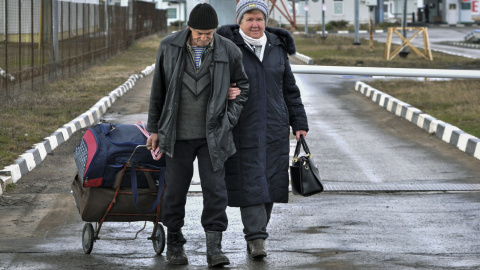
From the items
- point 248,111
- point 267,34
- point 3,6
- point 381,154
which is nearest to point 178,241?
point 248,111

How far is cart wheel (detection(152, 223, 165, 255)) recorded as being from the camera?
552 cm

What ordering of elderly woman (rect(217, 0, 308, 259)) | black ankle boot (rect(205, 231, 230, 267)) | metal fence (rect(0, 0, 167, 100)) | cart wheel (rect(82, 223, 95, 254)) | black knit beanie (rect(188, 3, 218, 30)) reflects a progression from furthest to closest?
metal fence (rect(0, 0, 167, 100)), cart wheel (rect(82, 223, 95, 254)), elderly woman (rect(217, 0, 308, 259)), black ankle boot (rect(205, 231, 230, 267)), black knit beanie (rect(188, 3, 218, 30))

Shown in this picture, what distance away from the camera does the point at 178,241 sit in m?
5.33

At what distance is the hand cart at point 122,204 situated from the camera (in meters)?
5.42

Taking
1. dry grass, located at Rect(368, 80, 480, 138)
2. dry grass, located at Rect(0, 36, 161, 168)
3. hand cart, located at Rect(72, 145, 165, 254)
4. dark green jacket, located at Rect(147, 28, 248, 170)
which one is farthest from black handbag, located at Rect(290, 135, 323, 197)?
dry grass, located at Rect(368, 80, 480, 138)

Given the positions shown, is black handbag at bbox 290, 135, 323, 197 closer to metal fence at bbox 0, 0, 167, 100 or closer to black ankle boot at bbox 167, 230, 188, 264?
black ankle boot at bbox 167, 230, 188, 264

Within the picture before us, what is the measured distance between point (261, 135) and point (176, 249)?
80 centimetres

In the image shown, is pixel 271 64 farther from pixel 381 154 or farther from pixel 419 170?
pixel 381 154

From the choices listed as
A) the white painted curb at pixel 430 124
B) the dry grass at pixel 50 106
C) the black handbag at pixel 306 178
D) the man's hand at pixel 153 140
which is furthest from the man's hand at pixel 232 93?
the white painted curb at pixel 430 124

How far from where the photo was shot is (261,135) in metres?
5.42

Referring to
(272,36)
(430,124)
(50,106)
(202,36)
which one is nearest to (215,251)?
(202,36)

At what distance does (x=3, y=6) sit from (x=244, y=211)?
1012cm

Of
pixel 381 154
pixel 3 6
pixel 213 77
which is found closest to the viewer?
pixel 213 77

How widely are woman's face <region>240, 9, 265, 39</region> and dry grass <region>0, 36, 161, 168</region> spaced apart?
12.2 feet
